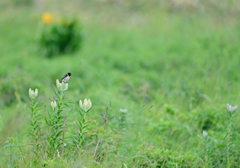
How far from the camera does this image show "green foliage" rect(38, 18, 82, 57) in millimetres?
5434

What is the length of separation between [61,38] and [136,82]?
2.35m

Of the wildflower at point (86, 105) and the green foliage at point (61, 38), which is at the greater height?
the wildflower at point (86, 105)

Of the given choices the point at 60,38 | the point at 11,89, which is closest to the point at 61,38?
the point at 60,38

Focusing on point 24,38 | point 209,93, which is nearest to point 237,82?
point 209,93

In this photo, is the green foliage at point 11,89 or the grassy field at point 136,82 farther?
the green foliage at point 11,89

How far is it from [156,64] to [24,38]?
3725 mm

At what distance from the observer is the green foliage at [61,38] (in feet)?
17.8

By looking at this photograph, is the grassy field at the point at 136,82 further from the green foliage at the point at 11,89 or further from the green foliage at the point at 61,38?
the green foliage at the point at 61,38

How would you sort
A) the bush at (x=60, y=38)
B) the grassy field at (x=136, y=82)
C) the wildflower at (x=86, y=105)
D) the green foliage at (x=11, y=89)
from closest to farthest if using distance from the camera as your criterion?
the wildflower at (x=86, y=105) → the grassy field at (x=136, y=82) → the green foliage at (x=11, y=89) → the bush at (x=60, y=38)

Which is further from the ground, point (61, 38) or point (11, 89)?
point (61, 38)

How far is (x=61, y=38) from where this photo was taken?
5.45 m

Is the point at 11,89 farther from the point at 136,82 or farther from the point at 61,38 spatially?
the point at 61,38

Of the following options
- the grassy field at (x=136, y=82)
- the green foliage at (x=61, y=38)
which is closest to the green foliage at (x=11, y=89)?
the grassy field at (x=136, y=82)

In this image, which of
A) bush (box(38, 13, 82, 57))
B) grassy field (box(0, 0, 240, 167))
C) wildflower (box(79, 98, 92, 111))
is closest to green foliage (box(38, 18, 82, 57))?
bush (box(38, 13, 82, 57))
